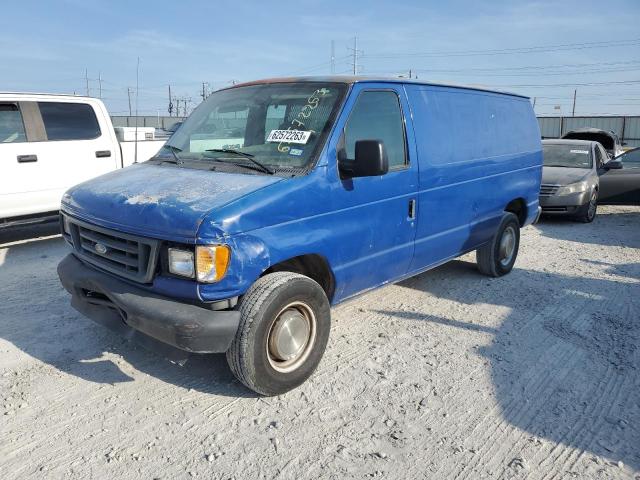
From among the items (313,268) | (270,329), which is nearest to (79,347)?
(270,329)

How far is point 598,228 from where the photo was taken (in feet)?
31.0

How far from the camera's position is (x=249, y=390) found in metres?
3.52

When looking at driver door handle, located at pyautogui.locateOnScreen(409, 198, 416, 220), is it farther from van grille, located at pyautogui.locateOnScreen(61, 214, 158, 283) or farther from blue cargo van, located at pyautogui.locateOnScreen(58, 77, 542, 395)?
van grille, located at pyautogui.locateOnScreen(61, 214, 158, 283)

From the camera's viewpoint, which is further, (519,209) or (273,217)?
(519,209)

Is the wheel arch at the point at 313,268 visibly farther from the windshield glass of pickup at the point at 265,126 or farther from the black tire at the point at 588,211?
the black tire at the point at 588,211

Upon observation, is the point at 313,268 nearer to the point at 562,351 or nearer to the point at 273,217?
the point at 273,217

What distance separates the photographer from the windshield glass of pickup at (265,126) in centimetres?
369

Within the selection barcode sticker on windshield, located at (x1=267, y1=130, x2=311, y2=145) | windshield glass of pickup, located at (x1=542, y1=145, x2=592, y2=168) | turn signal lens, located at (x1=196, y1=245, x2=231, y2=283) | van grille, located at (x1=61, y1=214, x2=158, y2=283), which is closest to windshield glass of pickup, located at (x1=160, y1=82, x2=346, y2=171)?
barcode sticker on windshield, located at (x1=267, y1=130, x2=311, y2=145)

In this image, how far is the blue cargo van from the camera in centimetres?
308

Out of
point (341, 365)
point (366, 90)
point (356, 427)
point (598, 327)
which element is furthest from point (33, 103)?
point (598, 327)

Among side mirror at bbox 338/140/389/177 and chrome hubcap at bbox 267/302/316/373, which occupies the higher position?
side mirror at bbox 338/140/389/177

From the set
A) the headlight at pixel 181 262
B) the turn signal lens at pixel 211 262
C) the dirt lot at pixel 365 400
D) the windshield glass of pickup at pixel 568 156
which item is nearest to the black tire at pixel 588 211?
the windshield glass of pickup at pixel 568 156

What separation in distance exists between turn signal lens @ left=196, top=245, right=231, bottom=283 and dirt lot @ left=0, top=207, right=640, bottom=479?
0.90 meters

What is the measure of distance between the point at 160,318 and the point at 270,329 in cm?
68
